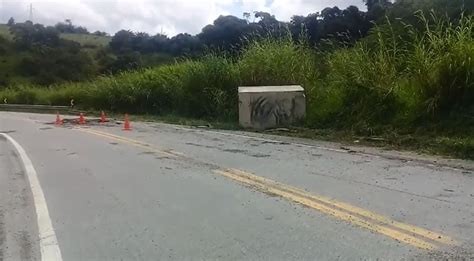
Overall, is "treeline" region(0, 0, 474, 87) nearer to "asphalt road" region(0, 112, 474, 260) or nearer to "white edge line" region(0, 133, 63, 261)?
"asphalt road" region(0, 112, 474, 260)

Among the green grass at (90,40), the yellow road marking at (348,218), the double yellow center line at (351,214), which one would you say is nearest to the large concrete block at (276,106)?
the double yellow center line at (351,214)

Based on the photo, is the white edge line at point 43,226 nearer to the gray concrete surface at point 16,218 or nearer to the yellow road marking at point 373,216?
the gray concrete surface at point 16,218

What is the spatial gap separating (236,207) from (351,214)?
4.78 feet

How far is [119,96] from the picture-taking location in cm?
3350

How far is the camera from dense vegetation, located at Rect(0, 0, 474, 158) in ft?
45.0

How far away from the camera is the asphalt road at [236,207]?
212 inches

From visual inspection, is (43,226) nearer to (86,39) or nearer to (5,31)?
(86,39)

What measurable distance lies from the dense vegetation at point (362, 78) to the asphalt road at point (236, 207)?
2.97 m

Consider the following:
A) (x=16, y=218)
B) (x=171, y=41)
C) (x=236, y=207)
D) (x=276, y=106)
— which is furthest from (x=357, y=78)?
(x=171, y=41)

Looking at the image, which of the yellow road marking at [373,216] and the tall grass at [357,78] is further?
the tall grass at [357,78]

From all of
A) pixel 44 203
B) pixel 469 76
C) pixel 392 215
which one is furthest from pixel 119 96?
pixel 392 215

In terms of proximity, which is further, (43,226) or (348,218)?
(43,226)

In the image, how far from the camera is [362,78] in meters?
16.5

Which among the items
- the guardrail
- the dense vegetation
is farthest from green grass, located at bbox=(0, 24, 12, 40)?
the dense vegetation
